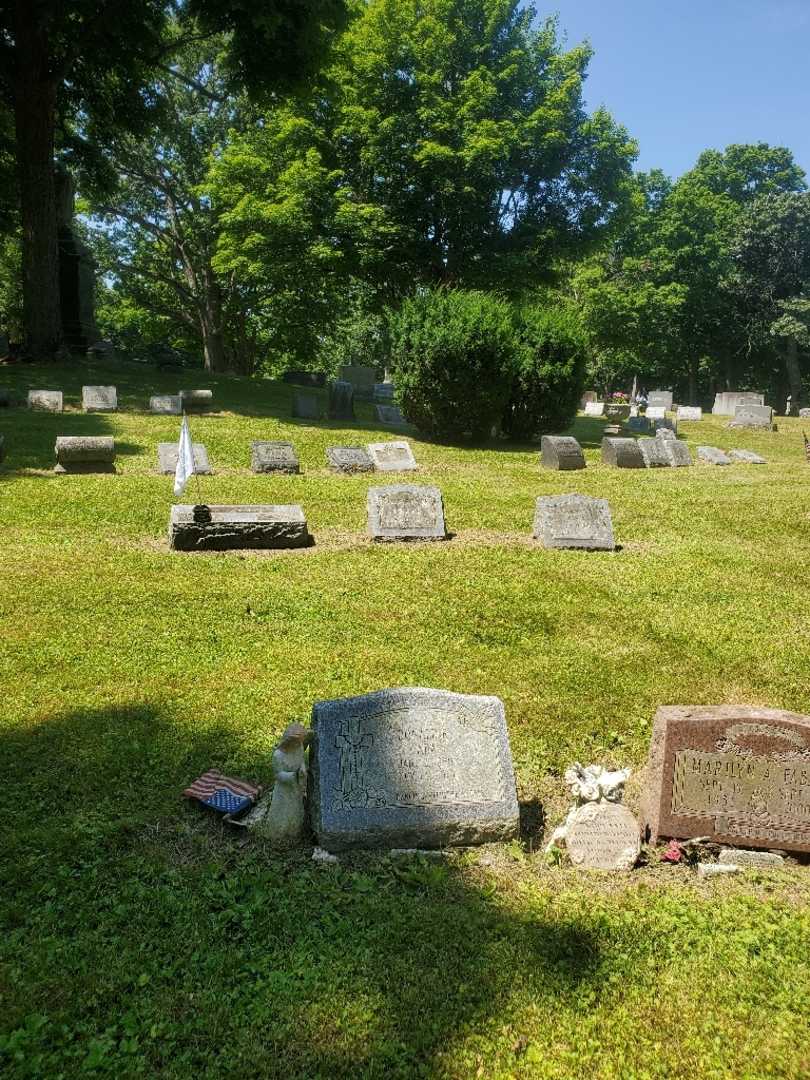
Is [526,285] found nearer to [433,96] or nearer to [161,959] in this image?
[433,96]

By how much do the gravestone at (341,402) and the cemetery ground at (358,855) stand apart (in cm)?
1053

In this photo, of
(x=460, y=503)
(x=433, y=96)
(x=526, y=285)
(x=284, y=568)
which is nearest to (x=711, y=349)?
(x=526, y=285)

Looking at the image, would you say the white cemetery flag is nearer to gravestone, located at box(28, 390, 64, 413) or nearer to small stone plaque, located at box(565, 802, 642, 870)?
small stone plaque, located at box(565, 802, 642, 870)

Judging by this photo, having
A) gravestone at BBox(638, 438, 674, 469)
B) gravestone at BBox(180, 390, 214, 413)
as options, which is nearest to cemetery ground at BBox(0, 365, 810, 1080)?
gravestone at BBox(638, 438, 674, 469)

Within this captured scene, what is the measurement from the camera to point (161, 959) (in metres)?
3.42

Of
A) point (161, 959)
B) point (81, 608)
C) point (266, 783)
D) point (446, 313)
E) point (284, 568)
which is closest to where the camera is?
point (161, 959)

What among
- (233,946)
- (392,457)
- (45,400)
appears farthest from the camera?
(45,400)

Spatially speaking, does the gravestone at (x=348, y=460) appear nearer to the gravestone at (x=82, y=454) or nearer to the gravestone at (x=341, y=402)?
the gravestone at (x=82, y=454)

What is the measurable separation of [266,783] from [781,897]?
10.1ft

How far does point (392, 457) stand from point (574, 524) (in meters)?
5.79

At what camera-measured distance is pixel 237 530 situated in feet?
32.1

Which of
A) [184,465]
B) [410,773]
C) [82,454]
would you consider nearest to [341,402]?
[82,454]

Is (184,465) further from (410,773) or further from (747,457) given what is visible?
(747,457)

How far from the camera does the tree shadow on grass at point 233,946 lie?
3.02 meters
